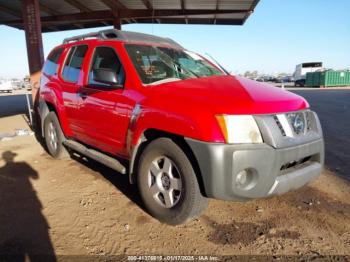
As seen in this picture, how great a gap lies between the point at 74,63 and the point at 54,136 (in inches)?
60.1

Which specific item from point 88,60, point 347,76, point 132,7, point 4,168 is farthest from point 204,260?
point 347,76

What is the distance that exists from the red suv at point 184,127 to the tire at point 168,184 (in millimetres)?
10

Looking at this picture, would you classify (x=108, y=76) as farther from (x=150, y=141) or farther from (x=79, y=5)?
(x=79, y=5)

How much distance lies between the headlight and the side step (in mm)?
1560

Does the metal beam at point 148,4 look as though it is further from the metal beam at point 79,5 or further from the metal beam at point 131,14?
the metal beam at point 79,5

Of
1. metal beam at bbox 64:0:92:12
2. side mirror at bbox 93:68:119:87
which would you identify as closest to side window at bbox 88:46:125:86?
side mirror at bbox 93:68:119:87

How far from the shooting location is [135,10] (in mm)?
14852

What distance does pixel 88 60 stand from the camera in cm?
461

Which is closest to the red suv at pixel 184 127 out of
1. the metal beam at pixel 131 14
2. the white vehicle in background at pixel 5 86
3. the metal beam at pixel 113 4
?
the metal beam at pixel 113 4

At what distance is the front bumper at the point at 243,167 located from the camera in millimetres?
2758

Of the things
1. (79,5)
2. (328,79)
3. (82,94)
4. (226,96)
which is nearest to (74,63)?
(82,94)

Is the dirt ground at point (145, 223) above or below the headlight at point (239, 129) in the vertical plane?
below

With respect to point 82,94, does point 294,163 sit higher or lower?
lower

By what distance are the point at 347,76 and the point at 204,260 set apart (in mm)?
45403
